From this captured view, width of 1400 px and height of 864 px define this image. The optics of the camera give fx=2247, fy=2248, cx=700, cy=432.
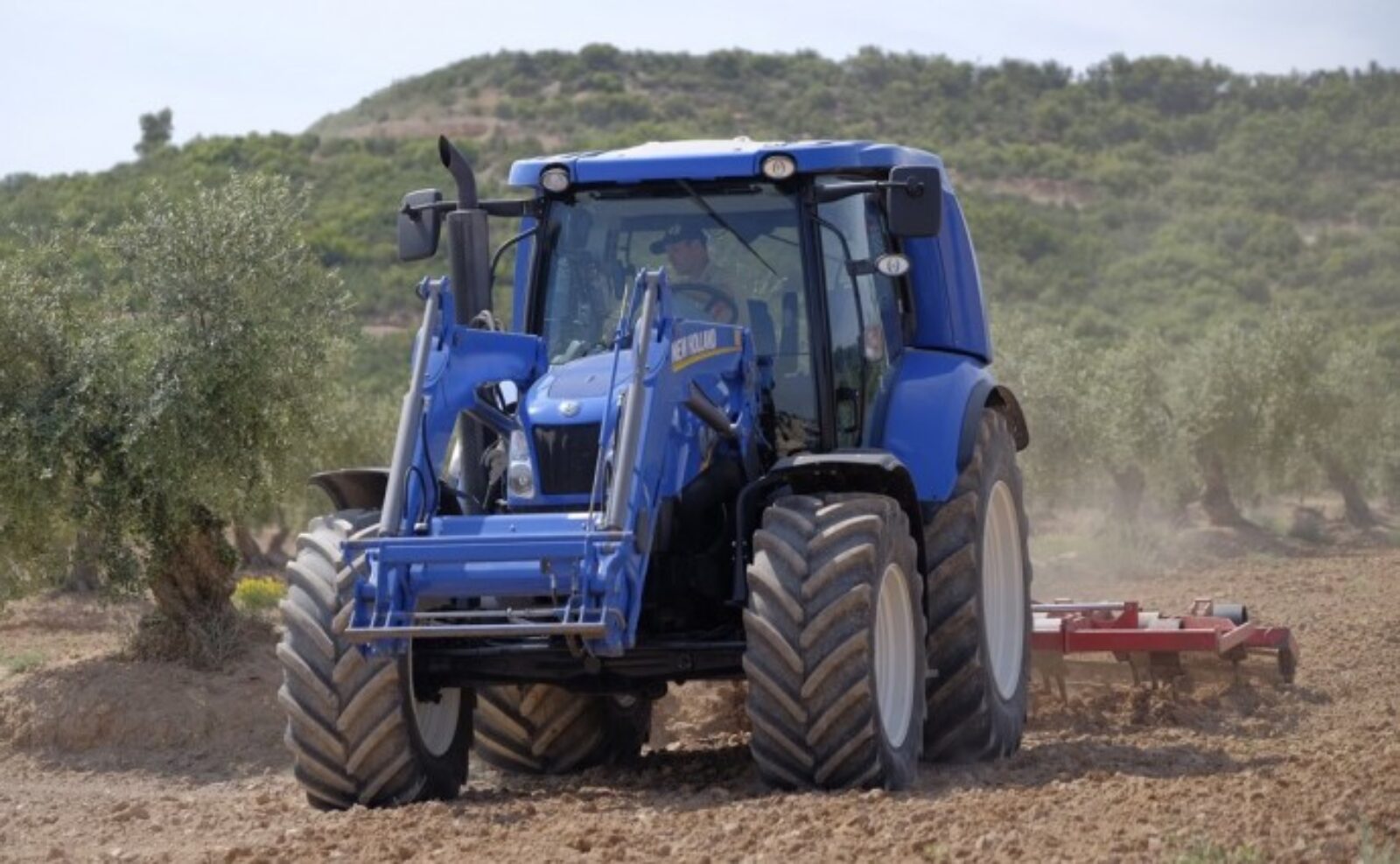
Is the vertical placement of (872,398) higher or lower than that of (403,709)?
higher

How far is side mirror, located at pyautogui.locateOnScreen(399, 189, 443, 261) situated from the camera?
32.4 ft

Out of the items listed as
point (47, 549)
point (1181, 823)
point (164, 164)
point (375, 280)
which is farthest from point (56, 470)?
point (164, 164)

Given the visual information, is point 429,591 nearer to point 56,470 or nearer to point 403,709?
point 403,709

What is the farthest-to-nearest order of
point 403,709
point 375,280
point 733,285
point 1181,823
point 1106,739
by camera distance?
point 375,280 < point 1106,739 < point 733,285 < point 403,709 < point 1181,823

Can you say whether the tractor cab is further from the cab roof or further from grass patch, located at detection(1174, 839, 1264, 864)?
grass patch, located at detection(1174, 839, 1264, 864)

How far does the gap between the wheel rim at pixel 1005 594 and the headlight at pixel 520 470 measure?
9.08 ft

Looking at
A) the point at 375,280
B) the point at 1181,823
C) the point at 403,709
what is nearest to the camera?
the point at 1181,823

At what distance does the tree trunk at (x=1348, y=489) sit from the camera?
3225 cm

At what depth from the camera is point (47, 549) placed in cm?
1462

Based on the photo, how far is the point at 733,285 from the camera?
969 centimetres

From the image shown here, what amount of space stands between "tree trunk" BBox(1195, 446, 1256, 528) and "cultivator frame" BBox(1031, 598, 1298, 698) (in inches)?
740

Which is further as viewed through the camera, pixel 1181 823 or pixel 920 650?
pixel 920 650

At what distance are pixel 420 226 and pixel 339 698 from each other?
7.54ft

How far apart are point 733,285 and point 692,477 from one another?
1086 millimetres
